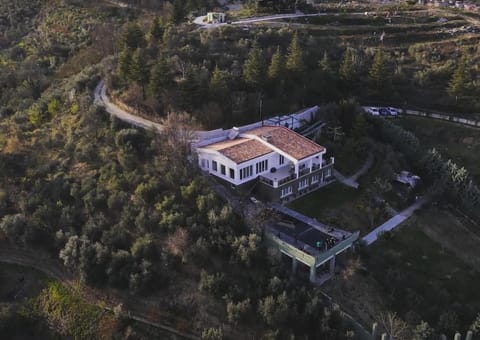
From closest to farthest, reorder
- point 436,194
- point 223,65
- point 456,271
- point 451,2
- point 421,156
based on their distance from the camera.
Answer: point 456,271, point 436,194, point 421,156, point 223,65, point 451,2

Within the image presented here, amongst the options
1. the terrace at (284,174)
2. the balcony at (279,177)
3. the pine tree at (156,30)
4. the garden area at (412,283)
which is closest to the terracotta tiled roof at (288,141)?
the terrace at (284,174)

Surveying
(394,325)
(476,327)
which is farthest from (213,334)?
(476,327)

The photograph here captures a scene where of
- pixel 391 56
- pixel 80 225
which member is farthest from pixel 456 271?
pixel 391 56

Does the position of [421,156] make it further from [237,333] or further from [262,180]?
[237,333]

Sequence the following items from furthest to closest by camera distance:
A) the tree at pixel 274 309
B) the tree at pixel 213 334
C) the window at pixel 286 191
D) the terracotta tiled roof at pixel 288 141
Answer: the terracotta tiled roof at pixel 288 141 → the window at pixel 286 191 → the tree at pixel 274 309 → the tree at pixel 213 334

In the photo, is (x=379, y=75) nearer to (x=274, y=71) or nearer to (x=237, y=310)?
(x=274, y=71)

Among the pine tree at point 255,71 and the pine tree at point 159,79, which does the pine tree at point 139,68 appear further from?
the pine tree at point 255,71

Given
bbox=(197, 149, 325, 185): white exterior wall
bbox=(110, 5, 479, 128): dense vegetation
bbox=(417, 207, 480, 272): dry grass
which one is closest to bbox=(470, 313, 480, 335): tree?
bbox=(417, 207, 480, 272): dry grass
